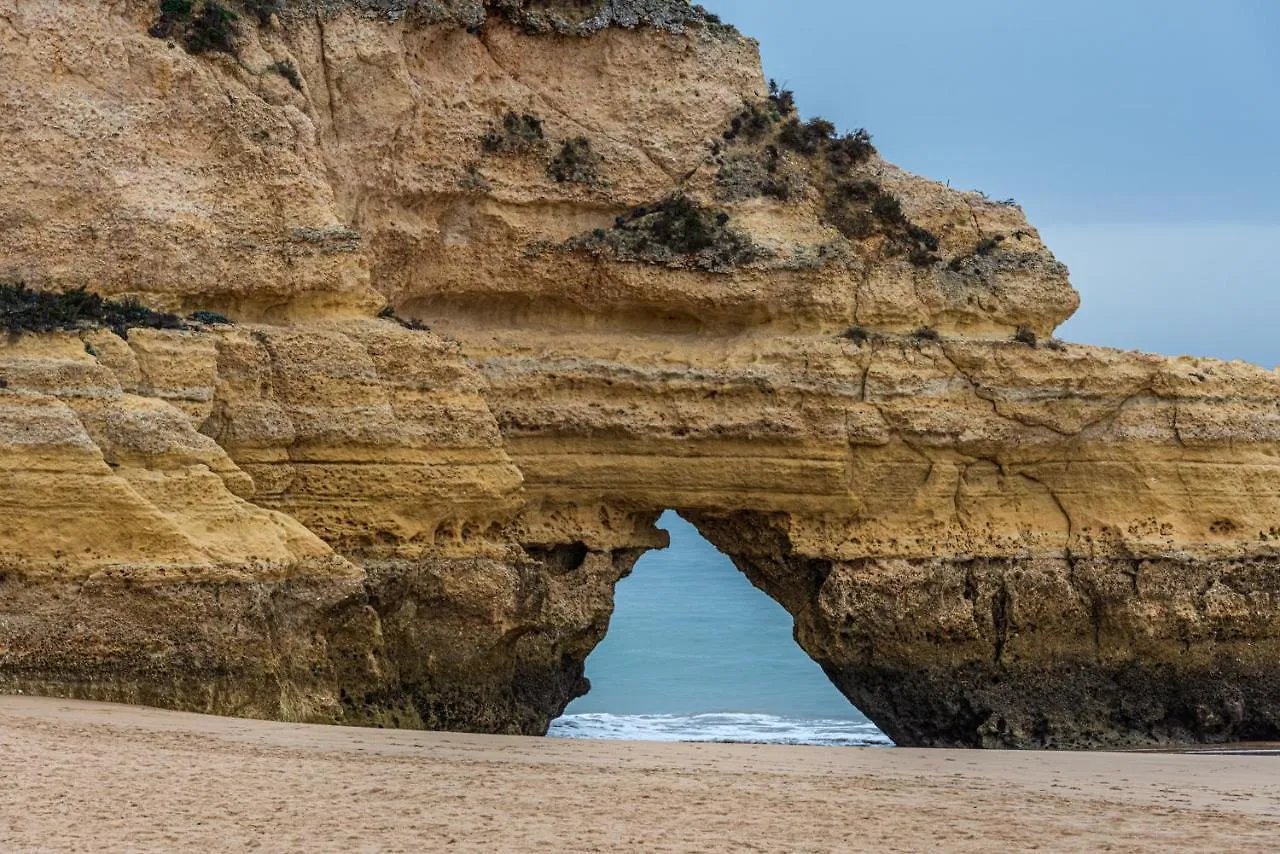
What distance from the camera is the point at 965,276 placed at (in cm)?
2295

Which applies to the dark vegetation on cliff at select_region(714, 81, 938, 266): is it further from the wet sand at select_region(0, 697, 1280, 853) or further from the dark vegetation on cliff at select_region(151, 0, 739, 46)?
the wet sand at select_region(0, 697, 1280, 853)

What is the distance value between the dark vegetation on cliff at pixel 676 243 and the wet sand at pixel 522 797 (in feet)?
24.1

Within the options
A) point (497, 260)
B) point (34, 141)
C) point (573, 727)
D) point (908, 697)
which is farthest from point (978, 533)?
point (34, 141)

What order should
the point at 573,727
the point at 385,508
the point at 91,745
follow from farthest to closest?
the point at 573,727, the point at 385,508, the point at 91,745

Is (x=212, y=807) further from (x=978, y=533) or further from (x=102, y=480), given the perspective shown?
(x=978, y=533)

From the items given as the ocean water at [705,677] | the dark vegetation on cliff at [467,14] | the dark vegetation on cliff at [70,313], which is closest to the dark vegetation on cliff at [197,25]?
the dark vegetation on cliff at [467,14]

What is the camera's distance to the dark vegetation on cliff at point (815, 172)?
23.1 m

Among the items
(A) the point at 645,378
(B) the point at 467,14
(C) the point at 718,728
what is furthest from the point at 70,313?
(C) the point at 718,728

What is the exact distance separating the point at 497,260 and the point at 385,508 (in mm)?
4055

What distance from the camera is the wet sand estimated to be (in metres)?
11.1

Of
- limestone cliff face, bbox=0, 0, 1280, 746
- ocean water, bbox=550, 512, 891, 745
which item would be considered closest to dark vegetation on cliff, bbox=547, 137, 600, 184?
limestone cliff face, bbox=0, 0, 1280, 746

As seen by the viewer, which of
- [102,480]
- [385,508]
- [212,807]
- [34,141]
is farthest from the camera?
[385,508]

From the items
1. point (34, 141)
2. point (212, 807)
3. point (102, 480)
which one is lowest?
point (212, 807)

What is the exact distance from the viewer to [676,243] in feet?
73.8
